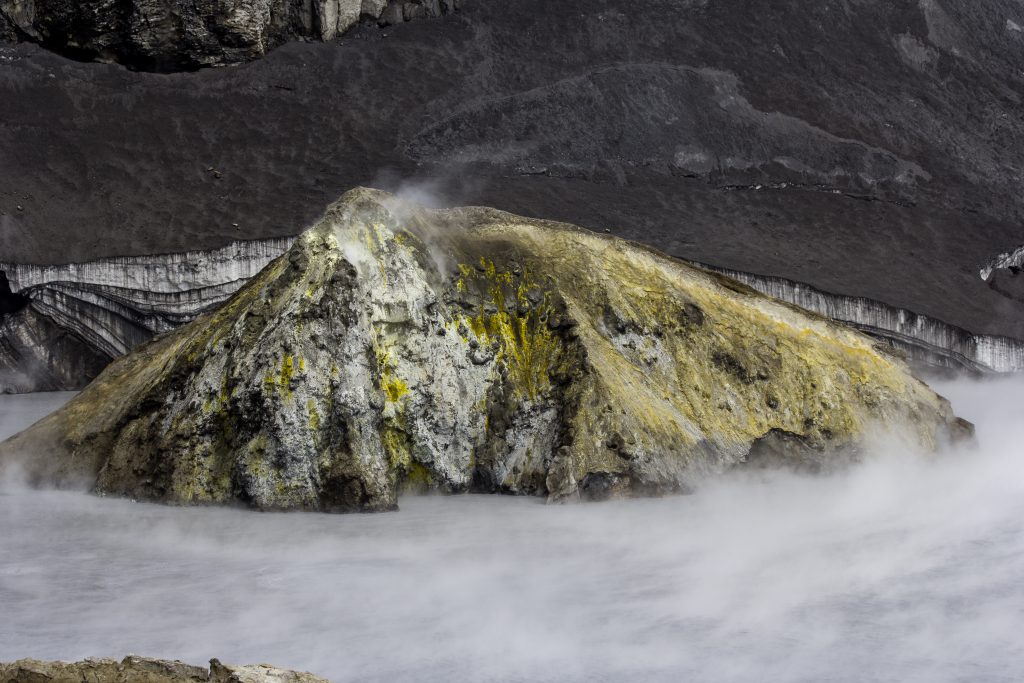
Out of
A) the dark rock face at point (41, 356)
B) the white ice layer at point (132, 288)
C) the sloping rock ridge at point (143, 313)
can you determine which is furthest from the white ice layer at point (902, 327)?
the dark rock face at point (41, 356)

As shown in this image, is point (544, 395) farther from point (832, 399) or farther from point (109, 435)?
point (109, 435)

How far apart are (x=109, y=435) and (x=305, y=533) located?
9.64 feet

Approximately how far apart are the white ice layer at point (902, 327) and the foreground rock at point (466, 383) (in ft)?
44.5

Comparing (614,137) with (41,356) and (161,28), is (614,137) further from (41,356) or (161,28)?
(41,356)

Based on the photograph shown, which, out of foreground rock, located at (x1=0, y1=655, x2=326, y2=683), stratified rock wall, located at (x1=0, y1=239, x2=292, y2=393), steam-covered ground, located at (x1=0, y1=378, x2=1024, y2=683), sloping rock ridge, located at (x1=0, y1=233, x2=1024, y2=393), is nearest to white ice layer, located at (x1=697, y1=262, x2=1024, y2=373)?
sloping rock ridge, located at (x1=0, y1=233, x2=1024, y2=393)

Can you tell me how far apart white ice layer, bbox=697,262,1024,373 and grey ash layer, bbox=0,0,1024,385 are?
401 millimetres

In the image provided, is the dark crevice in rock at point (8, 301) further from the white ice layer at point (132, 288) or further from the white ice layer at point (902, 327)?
the white ice layer at point (902, 327)

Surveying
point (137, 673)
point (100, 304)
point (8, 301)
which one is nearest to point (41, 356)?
point (8, 301)

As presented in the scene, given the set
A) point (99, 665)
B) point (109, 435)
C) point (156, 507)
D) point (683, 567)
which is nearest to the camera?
point (99, 665)

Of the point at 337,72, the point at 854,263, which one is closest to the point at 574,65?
the point at 337,72

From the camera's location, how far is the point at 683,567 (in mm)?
9695

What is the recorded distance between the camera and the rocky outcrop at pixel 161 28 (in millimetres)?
34719

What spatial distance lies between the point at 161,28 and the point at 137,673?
Result: 104ft

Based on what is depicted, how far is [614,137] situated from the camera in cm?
3488
